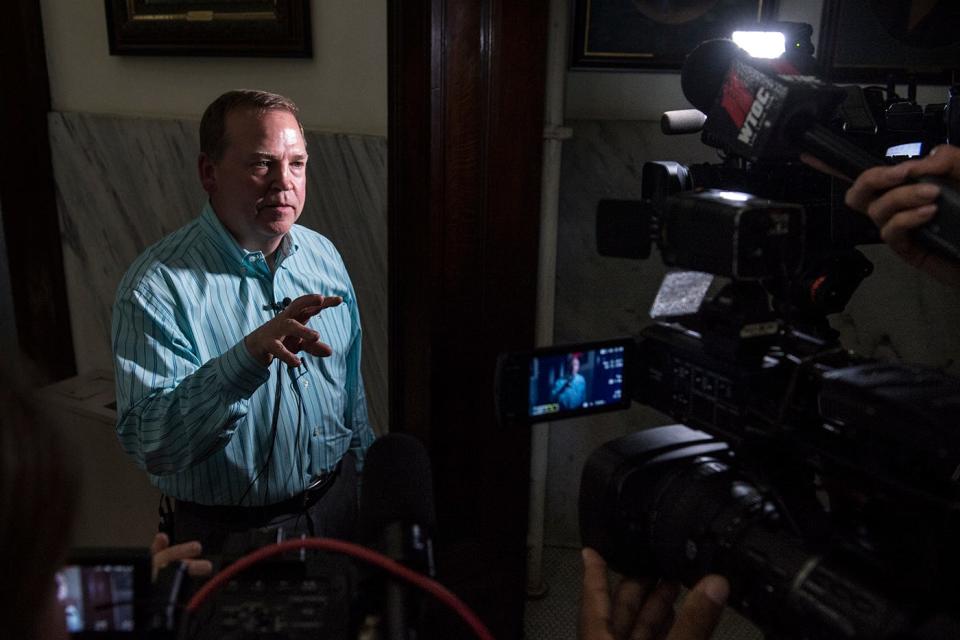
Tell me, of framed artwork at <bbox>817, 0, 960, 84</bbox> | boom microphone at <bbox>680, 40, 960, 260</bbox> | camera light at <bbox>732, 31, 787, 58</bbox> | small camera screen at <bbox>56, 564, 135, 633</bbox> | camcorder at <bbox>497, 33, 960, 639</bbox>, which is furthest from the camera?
framed artwork at <bbox>817, 0, 960, 84</bbox>

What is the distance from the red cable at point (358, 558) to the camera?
0.60 metres

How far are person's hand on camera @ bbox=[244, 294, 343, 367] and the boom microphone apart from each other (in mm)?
702

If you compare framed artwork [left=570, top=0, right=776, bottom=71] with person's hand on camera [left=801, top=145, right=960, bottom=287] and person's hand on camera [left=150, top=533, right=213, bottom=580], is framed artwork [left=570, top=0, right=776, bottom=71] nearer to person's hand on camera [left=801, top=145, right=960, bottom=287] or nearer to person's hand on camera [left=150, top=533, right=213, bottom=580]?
person's hand on camera [left=801, top=145, right=960, bottom=287]

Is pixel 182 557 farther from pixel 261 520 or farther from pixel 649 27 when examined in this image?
pixel 649 27

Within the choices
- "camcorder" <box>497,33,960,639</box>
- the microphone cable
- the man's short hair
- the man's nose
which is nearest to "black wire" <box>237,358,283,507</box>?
the microphone cable

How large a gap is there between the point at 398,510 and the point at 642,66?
5.73 ft

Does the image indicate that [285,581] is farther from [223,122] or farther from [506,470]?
[506,470]

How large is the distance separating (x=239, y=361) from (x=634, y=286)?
1.36 meters

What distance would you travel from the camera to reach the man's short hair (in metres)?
1.68

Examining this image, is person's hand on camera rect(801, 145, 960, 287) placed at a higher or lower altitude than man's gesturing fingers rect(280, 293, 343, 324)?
higher

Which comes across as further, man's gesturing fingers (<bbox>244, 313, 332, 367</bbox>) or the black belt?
the black belt

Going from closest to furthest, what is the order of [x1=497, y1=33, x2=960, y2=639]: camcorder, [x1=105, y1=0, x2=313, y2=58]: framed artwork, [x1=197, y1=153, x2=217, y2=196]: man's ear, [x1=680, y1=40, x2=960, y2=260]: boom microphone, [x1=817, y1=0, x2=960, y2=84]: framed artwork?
[x1=497, y1=33, x2=960, y2=639]: camcorder
[x1=680, y1=40, x2=960, y2=260]: boom microphone
[x1=197, y1=153, x2=217, y2=196]: man's ear
[x1=817, y1=0, x2=960, y2=84]: framed artwork
[x1=105, y1=0, x2=313, y2=58]: framed artwork

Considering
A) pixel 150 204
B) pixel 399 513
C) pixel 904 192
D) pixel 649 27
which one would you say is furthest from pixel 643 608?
pixel 150 204

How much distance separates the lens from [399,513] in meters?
0.75
